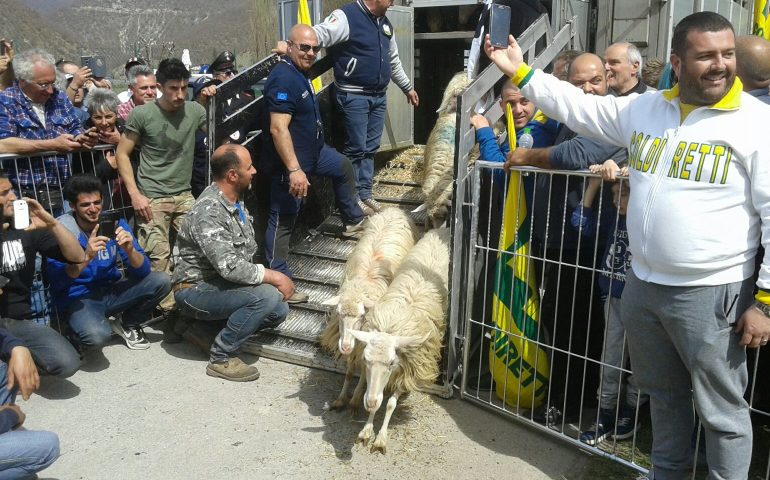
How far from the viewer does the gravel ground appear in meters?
3.48

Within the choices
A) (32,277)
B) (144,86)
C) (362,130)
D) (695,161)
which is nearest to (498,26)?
(695,161)

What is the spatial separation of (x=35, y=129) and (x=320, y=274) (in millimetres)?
2544

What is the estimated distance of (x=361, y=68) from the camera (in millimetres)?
5582

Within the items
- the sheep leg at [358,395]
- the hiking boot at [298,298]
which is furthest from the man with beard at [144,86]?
the sheep leg at [358,395]

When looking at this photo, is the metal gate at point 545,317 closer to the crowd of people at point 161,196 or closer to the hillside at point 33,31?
the crowd of people at point 161,196

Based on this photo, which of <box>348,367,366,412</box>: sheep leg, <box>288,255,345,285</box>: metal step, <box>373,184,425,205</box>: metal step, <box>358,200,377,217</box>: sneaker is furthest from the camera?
<box>373,184,425,205</box>: metal step

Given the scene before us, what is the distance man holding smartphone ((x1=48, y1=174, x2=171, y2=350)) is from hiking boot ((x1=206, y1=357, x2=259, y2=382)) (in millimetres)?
839

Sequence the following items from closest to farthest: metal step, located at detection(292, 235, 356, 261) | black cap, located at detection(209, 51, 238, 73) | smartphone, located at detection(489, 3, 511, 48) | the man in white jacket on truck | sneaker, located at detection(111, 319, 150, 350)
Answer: the man in white jacket on truck, smartphone, located at detection(489, 3, 511, 48), sneaker, located at detection(111, 319, 150, 350), metal step, located at detection(292, 235, 356, 261), black cap, located at detection(209, 51, 238, 73)

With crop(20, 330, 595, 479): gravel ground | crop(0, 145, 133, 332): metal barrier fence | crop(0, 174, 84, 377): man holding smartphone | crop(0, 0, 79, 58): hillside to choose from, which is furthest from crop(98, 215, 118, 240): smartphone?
crop(0, 0, 79, 58): hillside

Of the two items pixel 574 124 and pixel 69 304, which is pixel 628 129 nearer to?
pixel 574 124

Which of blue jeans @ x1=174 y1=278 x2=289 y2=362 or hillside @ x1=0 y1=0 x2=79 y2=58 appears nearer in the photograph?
blue jeans @ x1=174 y1=278 x2=289 y2=362

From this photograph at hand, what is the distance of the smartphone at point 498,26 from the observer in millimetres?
3170

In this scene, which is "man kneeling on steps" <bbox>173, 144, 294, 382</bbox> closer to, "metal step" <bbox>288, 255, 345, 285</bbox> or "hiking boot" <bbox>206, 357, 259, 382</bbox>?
"hiking boot" <bbox>206, 357, 259, 382</bbox>

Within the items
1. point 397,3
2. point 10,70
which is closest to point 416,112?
point 397,3
